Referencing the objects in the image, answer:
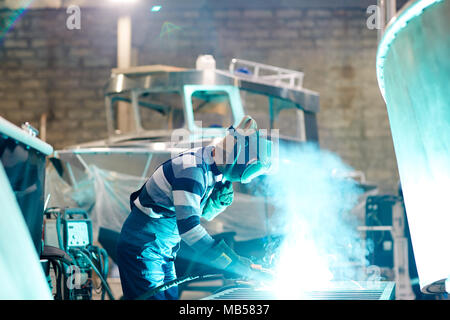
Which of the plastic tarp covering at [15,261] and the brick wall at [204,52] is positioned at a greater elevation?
the brick wall at [204,52]

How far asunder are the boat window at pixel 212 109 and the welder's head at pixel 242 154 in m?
3.65

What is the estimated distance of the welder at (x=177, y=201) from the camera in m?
2.52

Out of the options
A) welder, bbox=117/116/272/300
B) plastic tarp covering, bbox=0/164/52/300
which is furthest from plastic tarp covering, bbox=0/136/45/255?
plastic tarp covering, bbox=0/164/52/300

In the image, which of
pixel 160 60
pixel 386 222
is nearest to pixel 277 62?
pixel 160 60

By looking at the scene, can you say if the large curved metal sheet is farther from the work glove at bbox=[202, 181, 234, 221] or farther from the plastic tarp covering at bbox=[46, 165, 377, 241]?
the plastic tarp covering at bbox=[46, 165, 377, 241]

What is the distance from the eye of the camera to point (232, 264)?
8.25ft

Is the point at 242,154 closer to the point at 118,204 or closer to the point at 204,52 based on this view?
the point at 118,204

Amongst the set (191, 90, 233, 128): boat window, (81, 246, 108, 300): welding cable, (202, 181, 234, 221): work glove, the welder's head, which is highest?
(191, 90, 233, 128): boat window

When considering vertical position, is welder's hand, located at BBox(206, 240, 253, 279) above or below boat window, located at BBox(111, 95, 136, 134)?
below

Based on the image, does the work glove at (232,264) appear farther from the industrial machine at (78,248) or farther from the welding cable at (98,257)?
the welding cable at (98,257)

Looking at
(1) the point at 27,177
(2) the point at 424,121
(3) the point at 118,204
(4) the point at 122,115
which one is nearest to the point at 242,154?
(2) the point at 424,121

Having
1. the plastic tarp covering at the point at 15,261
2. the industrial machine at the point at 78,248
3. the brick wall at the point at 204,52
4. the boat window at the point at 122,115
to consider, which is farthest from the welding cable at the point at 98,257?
the brick wall at the point at 204,52

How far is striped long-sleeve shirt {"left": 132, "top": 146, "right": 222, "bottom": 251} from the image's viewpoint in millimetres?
2451

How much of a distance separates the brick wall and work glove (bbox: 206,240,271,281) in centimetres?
829
